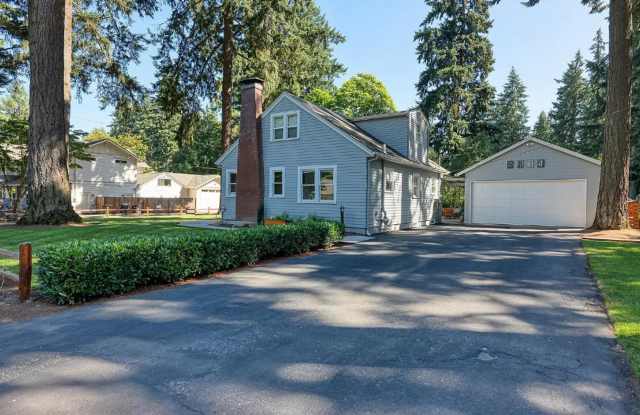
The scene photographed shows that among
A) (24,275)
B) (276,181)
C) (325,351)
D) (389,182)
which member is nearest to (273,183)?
(276,181)

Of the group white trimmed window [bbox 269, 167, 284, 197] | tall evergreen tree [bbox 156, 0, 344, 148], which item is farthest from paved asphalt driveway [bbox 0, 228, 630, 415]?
tall evergreen tree [bbox 156, 0, 344, 148]

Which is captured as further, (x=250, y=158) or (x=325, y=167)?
(x=250, y=158)

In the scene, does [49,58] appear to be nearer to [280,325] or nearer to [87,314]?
[87,314]

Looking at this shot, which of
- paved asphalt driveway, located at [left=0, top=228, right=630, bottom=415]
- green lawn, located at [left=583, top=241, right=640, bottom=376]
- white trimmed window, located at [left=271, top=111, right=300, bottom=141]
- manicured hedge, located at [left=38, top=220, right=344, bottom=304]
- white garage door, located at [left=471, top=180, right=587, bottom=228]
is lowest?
paved asphalt driveway, located at [left=0, top=228, right=630, bottom=415]

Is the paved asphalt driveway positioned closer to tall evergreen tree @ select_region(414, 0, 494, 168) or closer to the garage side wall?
the garage side wall

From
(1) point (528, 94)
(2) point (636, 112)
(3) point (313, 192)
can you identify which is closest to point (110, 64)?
(3) point (313, 192)

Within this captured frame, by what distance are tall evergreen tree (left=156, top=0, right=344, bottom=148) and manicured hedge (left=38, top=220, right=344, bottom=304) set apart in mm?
15549

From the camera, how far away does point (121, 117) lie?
25.5 meters

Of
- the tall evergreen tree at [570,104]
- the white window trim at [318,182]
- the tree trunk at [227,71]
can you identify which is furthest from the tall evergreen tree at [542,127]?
the white window trim at [318,182]

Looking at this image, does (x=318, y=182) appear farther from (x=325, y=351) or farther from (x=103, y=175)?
(x=103, y=175)

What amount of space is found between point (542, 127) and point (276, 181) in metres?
48.8

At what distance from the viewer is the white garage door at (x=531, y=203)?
1894cm

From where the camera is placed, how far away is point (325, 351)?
4008mm

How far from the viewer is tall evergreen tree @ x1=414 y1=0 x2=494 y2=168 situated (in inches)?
1214
